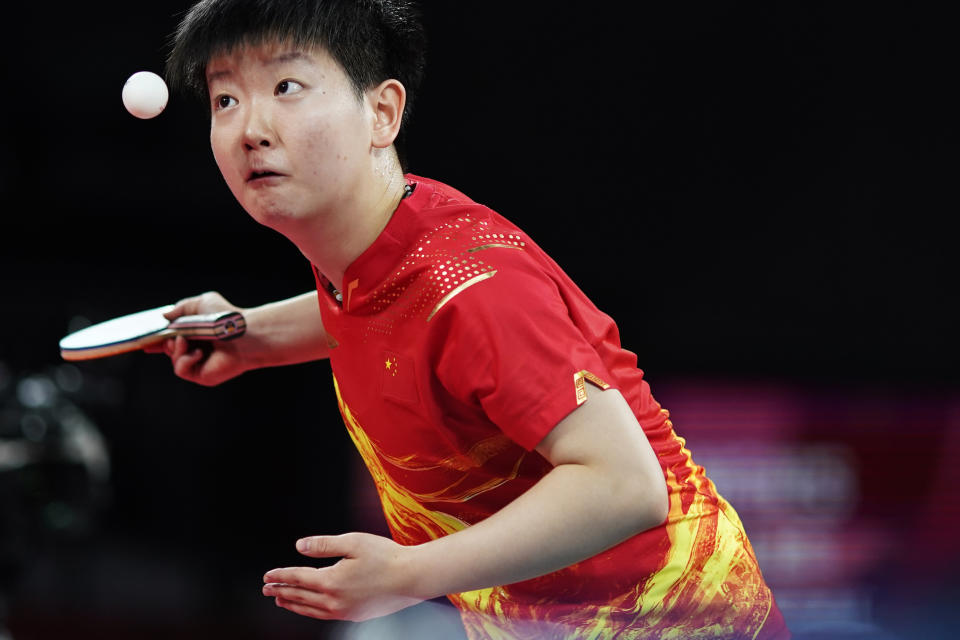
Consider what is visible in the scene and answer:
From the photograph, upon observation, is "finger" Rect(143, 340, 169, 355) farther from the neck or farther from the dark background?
the dark background

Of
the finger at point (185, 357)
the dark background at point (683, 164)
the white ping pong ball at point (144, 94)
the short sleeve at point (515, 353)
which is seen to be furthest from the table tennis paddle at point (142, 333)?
the dark background at point (683, 164)

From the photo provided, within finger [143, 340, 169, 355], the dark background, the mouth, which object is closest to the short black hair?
the mouth

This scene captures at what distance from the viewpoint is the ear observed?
112cm

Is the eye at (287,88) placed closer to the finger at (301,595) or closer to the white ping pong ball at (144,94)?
the white ping pong ball at (144,94)

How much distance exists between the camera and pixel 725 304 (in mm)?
3205

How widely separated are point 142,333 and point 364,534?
0.62 metres

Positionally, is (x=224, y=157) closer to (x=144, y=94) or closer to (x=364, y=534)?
(x=144, y=94)

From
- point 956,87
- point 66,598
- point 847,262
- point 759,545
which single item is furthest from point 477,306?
point 66,598

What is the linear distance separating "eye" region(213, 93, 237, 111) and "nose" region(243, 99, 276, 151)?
37 mm

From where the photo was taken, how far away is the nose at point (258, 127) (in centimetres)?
104

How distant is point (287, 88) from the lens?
1.04 m

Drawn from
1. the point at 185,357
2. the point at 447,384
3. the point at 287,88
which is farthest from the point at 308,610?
the point at 185,357

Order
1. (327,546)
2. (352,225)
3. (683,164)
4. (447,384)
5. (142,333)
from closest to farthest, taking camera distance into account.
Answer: (327,546) < (447,384) < (352,225) < (142,333) < (683,164)

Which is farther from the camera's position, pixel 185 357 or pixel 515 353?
pixel 185 357
